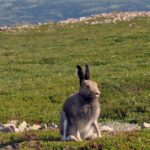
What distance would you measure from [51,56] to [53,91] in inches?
595

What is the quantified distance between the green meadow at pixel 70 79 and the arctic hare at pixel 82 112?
300 millimetres

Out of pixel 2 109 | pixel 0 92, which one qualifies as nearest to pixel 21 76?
pixel 0 92

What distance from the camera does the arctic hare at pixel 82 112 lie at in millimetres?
14609

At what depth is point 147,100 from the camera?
960 inches

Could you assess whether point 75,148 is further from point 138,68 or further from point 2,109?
point 138,68

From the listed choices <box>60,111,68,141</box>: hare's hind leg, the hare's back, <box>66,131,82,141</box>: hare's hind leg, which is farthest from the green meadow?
the hare's back

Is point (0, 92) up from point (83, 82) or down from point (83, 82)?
down

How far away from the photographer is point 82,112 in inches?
582

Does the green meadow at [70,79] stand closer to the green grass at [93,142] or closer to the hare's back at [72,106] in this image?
the green grass at [93,142]

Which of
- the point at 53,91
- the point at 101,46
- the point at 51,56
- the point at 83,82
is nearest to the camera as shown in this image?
the point at 83,82

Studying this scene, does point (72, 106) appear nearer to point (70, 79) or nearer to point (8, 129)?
point (8, 129)

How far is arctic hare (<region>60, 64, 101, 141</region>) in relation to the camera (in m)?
14.6

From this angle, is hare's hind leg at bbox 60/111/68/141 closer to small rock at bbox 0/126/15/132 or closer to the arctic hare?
the arctic hare

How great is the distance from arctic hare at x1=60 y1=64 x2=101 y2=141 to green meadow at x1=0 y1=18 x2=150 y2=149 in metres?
0.30
